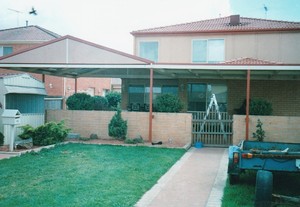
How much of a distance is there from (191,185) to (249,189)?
4.19 feet

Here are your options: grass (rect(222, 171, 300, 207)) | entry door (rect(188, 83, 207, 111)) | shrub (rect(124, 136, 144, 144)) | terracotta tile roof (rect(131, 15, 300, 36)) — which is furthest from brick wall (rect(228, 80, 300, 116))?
grass (rect(222, 171, 300, 207))

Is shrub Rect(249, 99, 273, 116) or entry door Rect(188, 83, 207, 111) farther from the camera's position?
entry door Rect(188, 83, 207, 111)

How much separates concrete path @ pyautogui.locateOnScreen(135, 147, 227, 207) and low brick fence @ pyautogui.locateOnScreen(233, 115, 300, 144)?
2808 mm

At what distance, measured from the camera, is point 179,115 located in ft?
48.1

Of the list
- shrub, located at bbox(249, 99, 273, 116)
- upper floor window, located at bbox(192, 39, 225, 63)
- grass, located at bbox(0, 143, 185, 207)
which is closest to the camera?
grass, located at bbox(0, 143, 185, 207)

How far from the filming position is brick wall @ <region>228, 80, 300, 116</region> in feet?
61.5

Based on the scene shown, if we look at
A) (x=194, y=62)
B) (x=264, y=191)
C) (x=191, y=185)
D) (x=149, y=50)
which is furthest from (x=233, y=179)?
(x=149, y=50)

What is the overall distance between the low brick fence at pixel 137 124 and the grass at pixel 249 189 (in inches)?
223

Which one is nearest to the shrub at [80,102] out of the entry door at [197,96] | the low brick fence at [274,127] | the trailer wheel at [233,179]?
the entry door at [197,96]

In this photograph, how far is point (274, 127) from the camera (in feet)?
45.3

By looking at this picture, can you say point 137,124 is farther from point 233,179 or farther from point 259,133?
point 233,179

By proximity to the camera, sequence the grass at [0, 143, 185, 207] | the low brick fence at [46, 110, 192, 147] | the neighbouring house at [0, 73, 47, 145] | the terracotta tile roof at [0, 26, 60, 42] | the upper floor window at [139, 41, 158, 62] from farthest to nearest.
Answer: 1. the terracotta tile roof at [0, 26, 60, 42]
2. the upper floor window at [139, 41, 158, 62]
3. the low brick fence at [46, 110, 192, 147]
4. the neighbouring house at [0, 73, 47, 145]
5. the grass at [0, 143, 185, 207]

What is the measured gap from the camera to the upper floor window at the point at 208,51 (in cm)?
2022

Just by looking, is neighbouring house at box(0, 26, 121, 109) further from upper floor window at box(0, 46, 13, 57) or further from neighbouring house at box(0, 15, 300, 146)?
neighbouring house at box(0, 15, 300, 146)
